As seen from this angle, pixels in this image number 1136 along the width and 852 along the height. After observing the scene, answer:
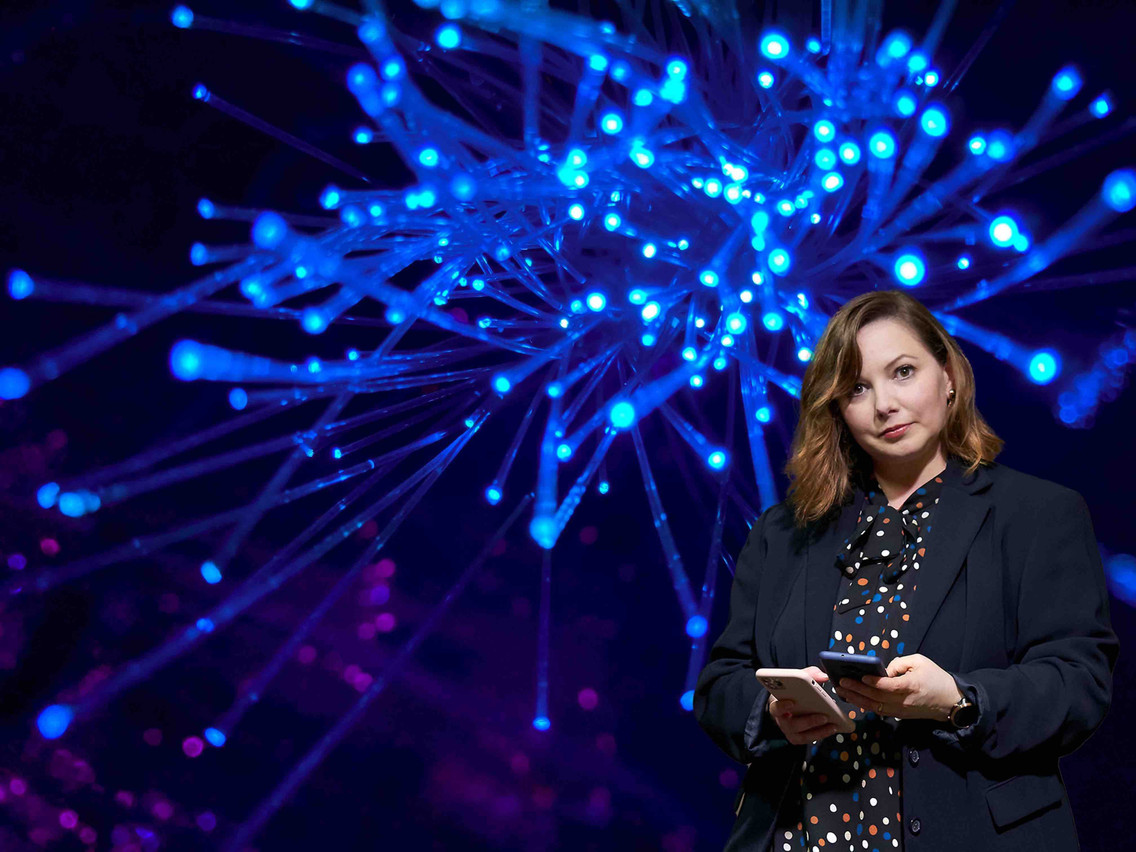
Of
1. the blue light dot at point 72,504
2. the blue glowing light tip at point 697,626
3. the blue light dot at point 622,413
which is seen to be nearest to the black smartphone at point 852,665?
the blue light dot at point 622,413

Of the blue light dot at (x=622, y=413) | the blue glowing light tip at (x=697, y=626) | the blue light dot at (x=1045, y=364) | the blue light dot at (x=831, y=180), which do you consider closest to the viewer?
the blue light dot at (x=831, y=180)

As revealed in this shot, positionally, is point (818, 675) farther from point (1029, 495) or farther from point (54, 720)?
point (54, 720)

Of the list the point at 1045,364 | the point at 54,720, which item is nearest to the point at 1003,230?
the point at 1045,364

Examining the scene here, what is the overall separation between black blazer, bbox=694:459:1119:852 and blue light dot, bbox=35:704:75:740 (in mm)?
2044

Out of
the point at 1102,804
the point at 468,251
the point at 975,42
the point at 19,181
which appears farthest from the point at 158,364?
the point at 1102,804

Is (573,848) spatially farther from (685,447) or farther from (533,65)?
(533,65)

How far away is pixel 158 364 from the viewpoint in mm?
2756

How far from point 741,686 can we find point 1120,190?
1675mm

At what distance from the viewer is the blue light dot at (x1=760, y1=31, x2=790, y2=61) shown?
210cm

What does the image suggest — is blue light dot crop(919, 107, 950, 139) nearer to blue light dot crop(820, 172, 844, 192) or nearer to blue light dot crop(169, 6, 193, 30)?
blue light dot crop(820, 172, 844, 192)

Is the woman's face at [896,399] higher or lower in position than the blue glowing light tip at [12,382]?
higher

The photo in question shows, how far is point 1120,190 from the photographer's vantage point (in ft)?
7.39

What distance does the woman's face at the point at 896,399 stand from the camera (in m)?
1.17

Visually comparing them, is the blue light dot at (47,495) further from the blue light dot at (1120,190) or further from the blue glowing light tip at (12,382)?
the blue light dot at (1120,190)
